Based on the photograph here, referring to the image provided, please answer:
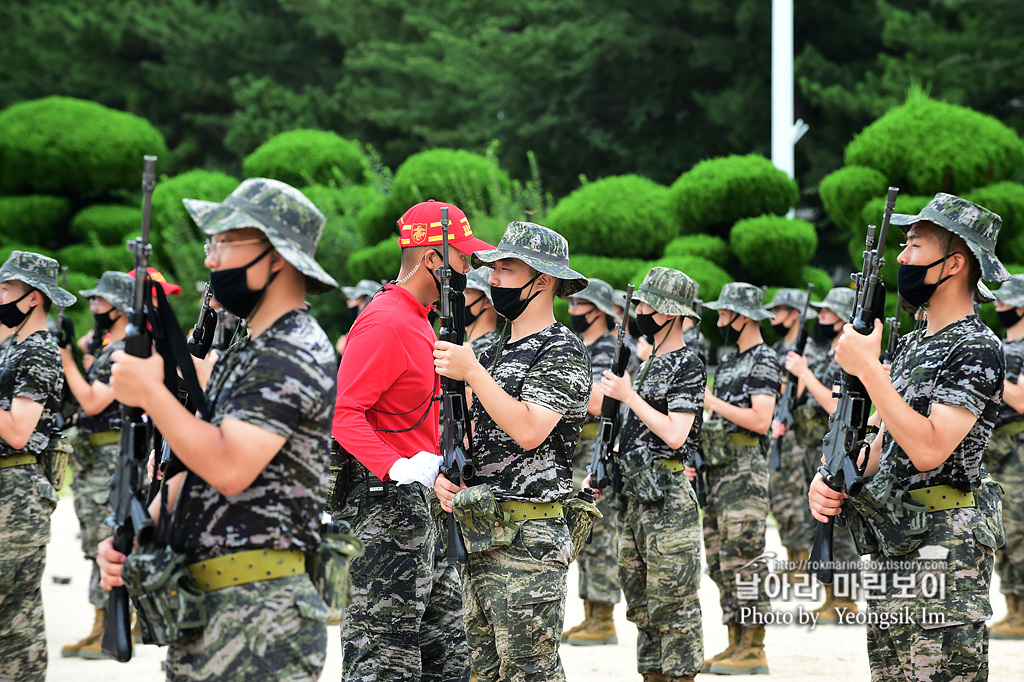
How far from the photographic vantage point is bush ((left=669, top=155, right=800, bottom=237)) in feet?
46.5

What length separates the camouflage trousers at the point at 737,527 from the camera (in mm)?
7398

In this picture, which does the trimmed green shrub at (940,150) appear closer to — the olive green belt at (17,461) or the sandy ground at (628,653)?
the sandy ground at (628,653)

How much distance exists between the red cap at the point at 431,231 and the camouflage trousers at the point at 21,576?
2640mm

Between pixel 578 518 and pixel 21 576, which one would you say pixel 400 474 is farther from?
pixel 21 576

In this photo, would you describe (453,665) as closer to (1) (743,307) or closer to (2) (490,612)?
(2) (490,612)

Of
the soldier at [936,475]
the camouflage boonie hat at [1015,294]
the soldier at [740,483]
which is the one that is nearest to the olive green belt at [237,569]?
the soldier at [936,475]

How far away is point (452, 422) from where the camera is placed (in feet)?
14.3

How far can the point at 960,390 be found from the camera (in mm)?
3996

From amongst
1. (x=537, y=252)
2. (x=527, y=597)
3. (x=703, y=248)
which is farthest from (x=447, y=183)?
(x=527, y=597)

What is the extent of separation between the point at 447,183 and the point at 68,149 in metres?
9.42

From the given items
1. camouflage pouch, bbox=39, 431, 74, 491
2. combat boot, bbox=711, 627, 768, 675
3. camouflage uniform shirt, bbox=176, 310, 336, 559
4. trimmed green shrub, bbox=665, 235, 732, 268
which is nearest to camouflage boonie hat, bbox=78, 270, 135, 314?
camouflage pouch, bbox=39, 431, 74, 491

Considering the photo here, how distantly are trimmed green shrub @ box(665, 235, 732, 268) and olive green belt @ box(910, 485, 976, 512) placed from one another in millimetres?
10047

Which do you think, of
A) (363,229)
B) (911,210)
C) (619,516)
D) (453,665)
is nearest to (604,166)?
(363,229)

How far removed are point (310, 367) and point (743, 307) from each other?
217 inches
